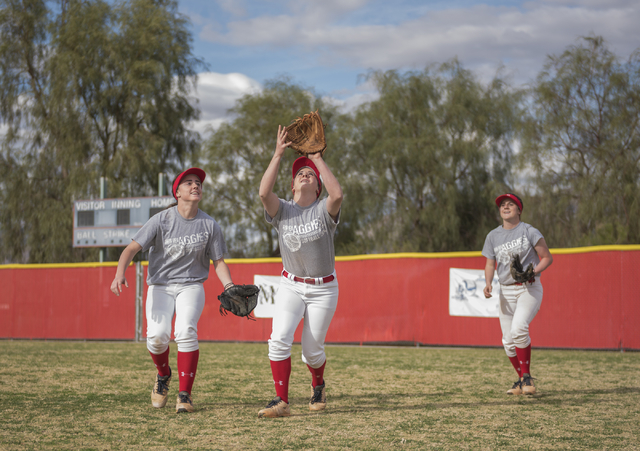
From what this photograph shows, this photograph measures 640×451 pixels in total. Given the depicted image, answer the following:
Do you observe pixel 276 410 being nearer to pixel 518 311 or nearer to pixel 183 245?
pixel 183 245

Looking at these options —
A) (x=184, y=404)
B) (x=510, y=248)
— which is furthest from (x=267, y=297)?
(x=184, y=404)

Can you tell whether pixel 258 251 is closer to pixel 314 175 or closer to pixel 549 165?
pixel 549 165

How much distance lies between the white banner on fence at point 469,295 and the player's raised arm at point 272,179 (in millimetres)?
7989

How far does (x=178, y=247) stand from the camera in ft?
17.0

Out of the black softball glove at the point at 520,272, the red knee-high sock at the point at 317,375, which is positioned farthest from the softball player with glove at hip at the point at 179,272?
the black softball glove at the point at 520,272

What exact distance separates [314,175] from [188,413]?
2.22 metres

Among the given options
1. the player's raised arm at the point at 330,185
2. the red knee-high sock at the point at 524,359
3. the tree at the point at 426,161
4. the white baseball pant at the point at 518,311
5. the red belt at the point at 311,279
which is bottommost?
the red knee-high sock at the point at 524,359

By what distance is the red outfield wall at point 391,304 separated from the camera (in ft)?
36.3

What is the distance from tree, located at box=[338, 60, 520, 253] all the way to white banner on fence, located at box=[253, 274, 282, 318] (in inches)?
550

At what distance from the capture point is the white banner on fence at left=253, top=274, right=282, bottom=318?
13266 mm

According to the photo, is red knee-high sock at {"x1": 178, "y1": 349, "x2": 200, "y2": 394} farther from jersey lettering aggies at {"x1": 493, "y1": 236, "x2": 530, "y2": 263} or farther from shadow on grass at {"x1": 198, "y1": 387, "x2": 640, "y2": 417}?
jersey lettering aggies at {"x1": 493, "y1": 236, "x2": 530, "y2": 263}

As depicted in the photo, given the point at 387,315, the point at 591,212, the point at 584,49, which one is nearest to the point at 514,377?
the point at 387,315

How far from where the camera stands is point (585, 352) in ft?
35.8

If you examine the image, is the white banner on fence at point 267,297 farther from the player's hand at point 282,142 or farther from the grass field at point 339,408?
the player's hand at point 282,142
